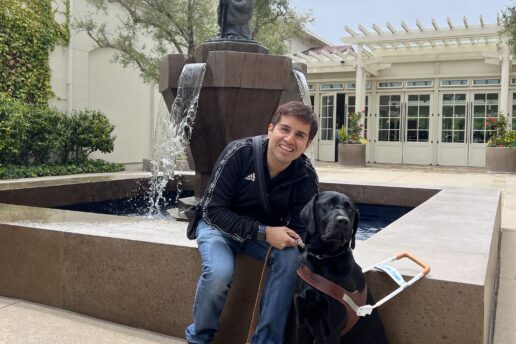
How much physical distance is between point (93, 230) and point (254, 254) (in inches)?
47.6

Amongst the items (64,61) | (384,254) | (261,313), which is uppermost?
(64,61)

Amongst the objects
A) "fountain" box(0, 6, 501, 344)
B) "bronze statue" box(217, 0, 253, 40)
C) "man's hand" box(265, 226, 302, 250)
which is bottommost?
"fountain" box(0, 6, 501, 344)

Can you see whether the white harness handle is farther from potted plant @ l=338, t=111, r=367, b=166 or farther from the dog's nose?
potted plant @ l=338, t=111, r=367, b=166

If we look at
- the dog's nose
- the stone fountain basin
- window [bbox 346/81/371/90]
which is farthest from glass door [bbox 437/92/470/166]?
the dog's nose

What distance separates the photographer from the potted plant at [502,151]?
14.6m

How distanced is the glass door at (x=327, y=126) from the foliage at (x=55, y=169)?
9.20m

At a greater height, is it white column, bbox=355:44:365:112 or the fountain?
white column, bbox=355:44:365:112

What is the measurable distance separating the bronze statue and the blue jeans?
4089 millimetres

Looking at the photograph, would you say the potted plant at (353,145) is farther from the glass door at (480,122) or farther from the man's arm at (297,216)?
the man's arm at (297,216)

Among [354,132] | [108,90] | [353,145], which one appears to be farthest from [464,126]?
[108,90]

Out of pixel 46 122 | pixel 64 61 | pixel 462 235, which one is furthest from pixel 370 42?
pixel 462 235

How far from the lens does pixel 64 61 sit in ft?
47.0

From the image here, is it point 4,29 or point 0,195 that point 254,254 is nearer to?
point 0,195

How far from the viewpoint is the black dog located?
2133 mm
